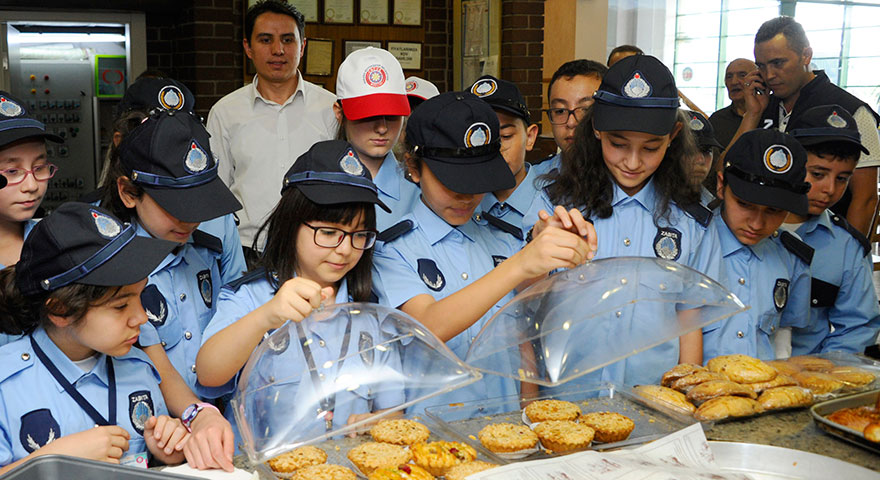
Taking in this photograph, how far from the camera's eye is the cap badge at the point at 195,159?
2207 millimetres

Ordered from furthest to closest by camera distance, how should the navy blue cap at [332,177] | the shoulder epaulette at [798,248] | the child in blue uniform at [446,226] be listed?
1. the shoulder epaulette at [798,248]
2. the child in blue uniform at [446,226]
3. the navy blue cap at [332,177]

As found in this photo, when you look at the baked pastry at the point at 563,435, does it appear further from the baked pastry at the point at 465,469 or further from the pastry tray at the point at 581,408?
the baked pastry at the point at 465,469

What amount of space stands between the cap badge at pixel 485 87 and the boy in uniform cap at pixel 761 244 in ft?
2.89

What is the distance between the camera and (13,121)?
2.31 m

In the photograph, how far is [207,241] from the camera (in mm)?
2506

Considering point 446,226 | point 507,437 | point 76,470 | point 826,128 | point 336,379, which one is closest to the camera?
point 76,470

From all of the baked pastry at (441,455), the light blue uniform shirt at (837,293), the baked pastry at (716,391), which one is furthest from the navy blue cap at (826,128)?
the baked pastry at (441,455)

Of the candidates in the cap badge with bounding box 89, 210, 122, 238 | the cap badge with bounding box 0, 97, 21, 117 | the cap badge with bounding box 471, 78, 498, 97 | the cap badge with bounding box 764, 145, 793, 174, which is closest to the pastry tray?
the cap badge with bounding box 89, 210, 122, 238

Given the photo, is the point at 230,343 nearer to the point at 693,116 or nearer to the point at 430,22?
the point at 693,116

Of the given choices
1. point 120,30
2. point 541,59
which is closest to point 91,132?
point 120,30

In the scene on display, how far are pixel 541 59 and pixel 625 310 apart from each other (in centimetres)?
463

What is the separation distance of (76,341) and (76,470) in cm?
64

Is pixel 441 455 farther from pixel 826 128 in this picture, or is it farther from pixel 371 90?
pixel 826 128

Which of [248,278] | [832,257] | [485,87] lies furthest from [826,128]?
[248,278]
